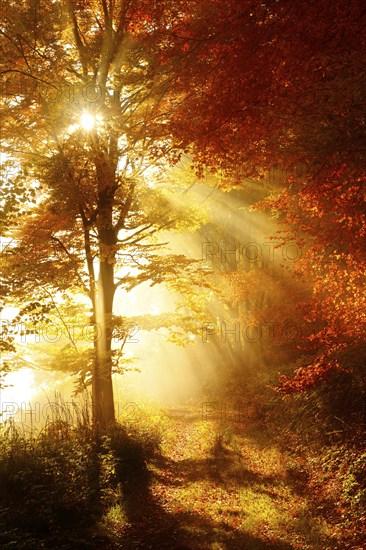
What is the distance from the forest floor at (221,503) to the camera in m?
6.62

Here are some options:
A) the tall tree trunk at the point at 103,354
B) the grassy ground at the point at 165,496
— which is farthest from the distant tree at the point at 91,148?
the grassy ground at the point at 165,496

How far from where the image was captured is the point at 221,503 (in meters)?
8.21

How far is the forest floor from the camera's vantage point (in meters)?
6.62

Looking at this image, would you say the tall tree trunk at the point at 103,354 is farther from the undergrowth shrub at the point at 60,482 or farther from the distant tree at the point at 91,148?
the undergrowth shrub at the point at 60,482

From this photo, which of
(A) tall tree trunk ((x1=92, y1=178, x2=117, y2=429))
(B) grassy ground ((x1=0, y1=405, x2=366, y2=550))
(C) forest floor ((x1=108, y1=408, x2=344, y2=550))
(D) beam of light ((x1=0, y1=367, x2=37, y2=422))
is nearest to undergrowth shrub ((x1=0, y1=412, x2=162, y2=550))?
(B) grassy ground ((x1=0, y1=405, x2=366, y2=550))

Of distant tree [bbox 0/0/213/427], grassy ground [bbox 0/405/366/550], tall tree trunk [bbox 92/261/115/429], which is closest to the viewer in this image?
grassy ground [bbox 0/405/366/550]

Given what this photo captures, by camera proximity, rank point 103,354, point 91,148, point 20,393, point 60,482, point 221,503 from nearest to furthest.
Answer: point 60,482, point 221,503, point 91,148, point 103,354, point 20,393

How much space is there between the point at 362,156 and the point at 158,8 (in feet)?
19.4

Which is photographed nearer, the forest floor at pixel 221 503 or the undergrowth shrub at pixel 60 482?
the undergrowth shrub at pixel 60 482

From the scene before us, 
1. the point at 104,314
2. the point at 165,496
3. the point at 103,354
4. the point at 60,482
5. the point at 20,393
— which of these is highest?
the point at 104,314

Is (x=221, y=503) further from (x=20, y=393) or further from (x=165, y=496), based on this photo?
(x=20, y=393)

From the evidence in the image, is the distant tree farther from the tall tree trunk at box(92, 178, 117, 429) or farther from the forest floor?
the forest floor

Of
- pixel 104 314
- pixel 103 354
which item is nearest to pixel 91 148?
pixel 104 314

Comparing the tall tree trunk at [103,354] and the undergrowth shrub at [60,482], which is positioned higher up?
the tall tree trunk at [103,354]
